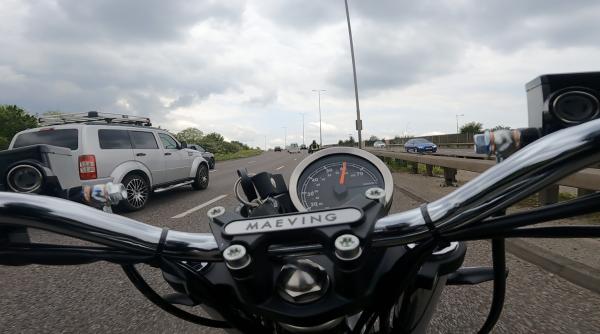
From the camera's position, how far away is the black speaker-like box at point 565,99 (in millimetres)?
989

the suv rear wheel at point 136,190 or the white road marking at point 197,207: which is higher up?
the suv rear wheel at point 136,190

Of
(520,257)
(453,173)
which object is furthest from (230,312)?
(453,173)

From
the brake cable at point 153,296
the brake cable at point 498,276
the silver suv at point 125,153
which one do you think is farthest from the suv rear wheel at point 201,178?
the brake cable at point 498,276

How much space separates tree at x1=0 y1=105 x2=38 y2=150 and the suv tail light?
46.1m

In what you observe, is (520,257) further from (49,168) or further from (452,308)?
(49,168)

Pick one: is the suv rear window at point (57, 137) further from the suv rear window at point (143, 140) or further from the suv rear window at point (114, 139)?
the suv rear window at point (143, 140)

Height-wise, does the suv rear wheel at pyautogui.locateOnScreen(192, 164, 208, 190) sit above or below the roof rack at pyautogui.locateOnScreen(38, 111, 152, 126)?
below

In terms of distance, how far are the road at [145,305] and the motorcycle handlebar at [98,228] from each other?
1961 millimetres

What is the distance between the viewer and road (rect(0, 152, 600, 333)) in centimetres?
257

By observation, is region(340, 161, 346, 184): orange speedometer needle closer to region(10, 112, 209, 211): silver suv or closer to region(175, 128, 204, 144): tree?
region(10, 112, 209, 211): silver suv

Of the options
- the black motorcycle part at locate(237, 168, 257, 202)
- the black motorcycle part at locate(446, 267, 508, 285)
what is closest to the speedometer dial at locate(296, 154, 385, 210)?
the black motorcycle part at locate(237, 168, 257, 202)

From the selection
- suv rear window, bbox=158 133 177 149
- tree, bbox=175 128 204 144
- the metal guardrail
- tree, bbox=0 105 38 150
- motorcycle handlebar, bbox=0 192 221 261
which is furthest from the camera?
tree, bbox=175 128 204 144

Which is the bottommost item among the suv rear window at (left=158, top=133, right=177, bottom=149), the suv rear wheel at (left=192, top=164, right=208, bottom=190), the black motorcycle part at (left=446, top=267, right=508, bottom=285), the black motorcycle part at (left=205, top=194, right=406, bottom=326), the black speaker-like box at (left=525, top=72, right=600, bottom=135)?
the suv rear wheel at (left=192, top=164, right=208, bottom=190)

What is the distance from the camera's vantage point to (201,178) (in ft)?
A: 36.6
